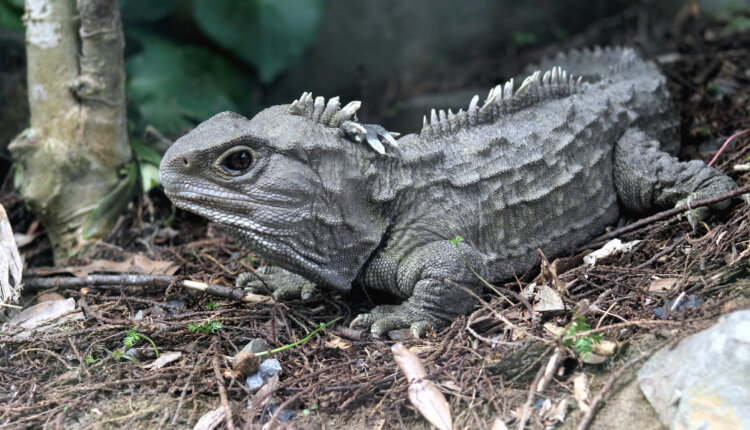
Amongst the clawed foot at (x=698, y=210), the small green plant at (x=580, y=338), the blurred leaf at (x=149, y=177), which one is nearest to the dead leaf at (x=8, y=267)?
the blurred leaf at (x=149, y=177)

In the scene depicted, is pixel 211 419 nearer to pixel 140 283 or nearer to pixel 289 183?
pixel 289 183

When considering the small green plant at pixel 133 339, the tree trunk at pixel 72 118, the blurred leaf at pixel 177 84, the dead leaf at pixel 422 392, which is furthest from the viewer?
the blurred leaf at pixel 177 84

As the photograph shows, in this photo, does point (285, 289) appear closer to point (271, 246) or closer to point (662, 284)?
point (271, 246)

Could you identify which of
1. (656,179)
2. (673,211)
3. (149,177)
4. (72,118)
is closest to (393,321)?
(673,211)

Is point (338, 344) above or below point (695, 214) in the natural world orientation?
below

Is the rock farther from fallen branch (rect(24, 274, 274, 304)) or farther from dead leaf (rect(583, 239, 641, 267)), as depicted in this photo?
fallen branch (rect(24, 274, 274, 304))

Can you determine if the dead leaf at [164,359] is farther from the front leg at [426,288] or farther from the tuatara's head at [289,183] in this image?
the front leg at [426,288]

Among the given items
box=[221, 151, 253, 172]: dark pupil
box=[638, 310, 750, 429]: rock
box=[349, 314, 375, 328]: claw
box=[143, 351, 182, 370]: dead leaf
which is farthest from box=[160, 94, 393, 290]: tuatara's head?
box=[638, 310, 750, 429]: rock
